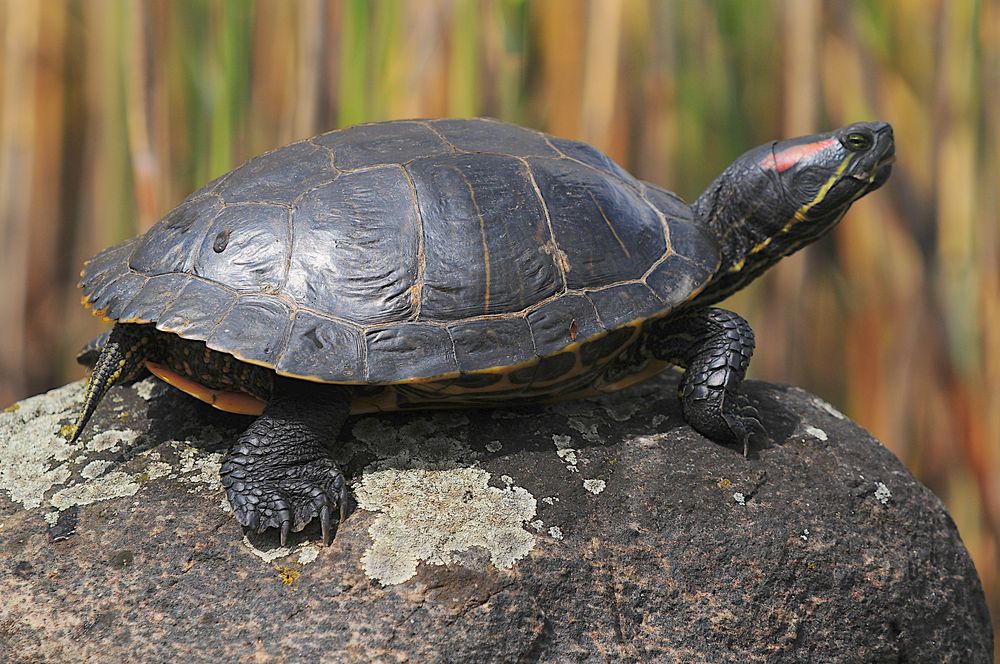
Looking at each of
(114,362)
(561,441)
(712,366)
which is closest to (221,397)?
(114,362)

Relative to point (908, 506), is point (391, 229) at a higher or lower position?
higher

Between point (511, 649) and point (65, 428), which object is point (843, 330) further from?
point (65, 428)

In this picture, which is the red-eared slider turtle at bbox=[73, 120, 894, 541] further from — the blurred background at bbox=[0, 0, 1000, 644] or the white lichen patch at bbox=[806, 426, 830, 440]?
the blurred background at bbox=[0, 0, 1000, 644]

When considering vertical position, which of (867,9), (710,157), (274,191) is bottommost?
(710,157)

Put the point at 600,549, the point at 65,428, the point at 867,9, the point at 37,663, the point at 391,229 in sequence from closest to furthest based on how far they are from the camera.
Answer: the point at 37,663, the point at 600,549, the point at 391,229, the point at 65,428, the point at 867,9

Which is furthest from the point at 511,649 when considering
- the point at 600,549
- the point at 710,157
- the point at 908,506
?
the point at 710,157

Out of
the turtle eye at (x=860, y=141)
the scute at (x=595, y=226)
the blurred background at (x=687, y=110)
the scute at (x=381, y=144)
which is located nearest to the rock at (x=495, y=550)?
the scute at (x=595, y=226)

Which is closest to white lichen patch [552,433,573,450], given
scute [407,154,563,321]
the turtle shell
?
the turtle shell

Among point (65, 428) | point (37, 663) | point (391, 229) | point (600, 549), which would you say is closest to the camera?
point (37, 663)

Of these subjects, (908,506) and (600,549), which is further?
(908,506)
